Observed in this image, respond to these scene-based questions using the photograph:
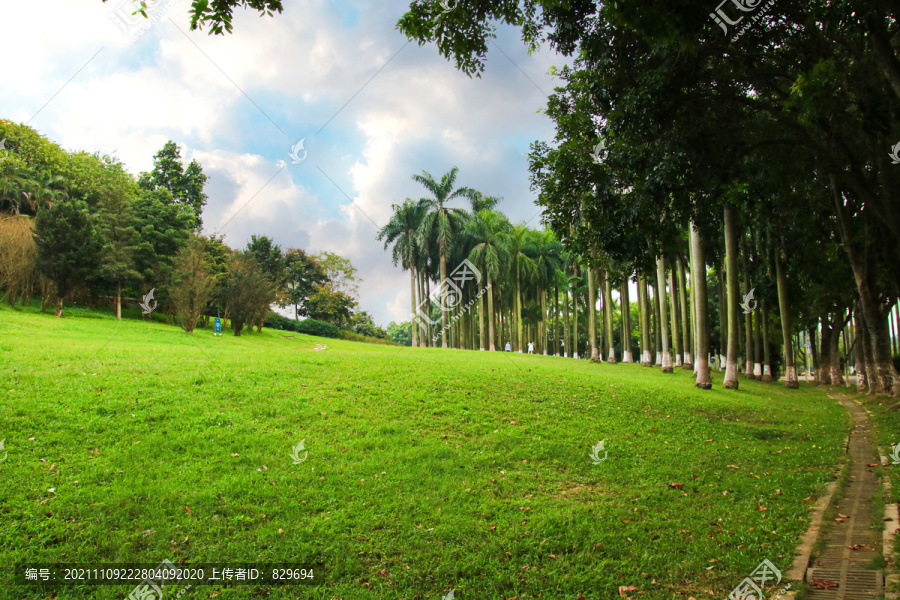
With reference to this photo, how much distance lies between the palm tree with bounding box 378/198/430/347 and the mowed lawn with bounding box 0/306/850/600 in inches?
1239

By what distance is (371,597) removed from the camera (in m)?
4.75

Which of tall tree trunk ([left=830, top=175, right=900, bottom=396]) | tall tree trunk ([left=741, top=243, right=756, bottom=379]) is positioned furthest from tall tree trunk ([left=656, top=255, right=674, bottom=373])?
tall tree trunk ([left=830, top=175, right=900, bottom=396])

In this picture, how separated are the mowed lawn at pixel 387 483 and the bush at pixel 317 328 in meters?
37.7

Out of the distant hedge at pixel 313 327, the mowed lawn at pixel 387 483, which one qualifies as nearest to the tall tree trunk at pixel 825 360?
the mowed lawn at pixel 387 483

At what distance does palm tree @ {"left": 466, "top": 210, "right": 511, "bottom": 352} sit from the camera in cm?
4175

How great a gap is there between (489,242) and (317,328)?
1990cm

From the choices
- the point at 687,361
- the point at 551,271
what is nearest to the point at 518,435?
the point at 687,361

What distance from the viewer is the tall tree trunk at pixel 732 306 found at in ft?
65.6

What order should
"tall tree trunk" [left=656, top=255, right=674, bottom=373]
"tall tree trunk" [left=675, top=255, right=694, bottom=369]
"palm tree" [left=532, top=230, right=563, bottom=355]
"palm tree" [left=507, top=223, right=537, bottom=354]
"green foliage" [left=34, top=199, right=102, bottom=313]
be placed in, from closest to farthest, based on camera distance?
"tall tree trunk" [left=656, top=255, right=674, bottom=373], "green foliage" [left=34, top=199, right=102, bottom=313], "tall tree trunk" [left=675, top=255, right=694, bottom=369], "palm tree" [left=507, top=223, right=537, bottom=354], "palm tree" [left=532, top=230, right=563, bottom=355]

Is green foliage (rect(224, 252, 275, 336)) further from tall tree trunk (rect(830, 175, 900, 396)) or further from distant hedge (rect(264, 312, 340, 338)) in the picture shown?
tall tree trunk (rect(830, 175, 900, 396))

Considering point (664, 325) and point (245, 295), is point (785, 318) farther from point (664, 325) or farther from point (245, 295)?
point (245, 295)

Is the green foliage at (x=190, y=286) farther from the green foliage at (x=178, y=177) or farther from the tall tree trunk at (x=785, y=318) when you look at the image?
the tall tree trunk at (x=785, y=318)

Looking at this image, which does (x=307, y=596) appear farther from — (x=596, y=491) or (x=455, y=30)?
(x=455, y=30)

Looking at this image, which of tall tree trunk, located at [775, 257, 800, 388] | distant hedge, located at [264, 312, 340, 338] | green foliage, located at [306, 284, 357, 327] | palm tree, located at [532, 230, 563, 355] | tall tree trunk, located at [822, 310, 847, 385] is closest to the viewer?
tall tree trunk, located at [775, 257, 800, 388]
